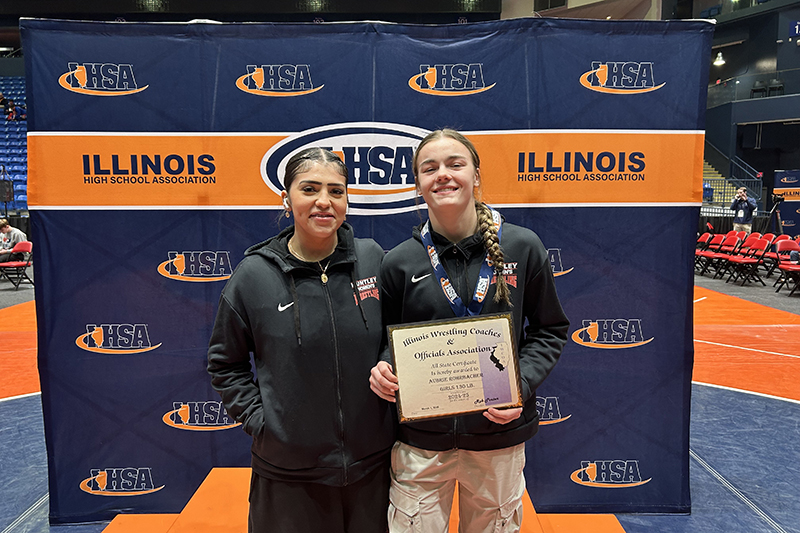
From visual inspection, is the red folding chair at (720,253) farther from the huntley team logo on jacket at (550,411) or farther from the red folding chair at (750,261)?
the huntley team logo on jacket at (550,411)

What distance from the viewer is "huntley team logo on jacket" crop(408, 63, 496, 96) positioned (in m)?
2.83

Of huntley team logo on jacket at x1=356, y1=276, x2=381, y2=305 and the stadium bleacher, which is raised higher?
the stadium bleacher

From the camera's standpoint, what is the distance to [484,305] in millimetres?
1707

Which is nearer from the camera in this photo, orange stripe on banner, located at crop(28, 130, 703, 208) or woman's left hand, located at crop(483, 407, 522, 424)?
woman's left hand, located at crop(483, 407, 522, 424)

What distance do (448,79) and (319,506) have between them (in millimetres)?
2326

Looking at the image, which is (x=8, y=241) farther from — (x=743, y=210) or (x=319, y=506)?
(x=743, y=210)

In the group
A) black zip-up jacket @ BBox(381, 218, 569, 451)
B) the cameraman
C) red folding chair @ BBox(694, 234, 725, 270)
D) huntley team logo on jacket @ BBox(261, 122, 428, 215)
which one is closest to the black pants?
black zip-up jacket @ BBox(381, 218, 569, 451)

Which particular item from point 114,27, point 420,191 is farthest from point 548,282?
point 114,27

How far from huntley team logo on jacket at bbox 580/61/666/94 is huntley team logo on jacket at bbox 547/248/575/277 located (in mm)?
989

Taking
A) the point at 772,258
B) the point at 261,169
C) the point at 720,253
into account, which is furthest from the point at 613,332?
the point at 720,253

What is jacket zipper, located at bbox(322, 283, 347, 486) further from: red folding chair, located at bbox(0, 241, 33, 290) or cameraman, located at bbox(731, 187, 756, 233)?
cameraman, located at bbox(731, 187, 756, 233)

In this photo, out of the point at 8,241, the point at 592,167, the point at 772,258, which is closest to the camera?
the point at 592,167

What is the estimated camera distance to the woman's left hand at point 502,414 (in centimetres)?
158

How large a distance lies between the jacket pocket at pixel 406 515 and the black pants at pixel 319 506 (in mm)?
60
